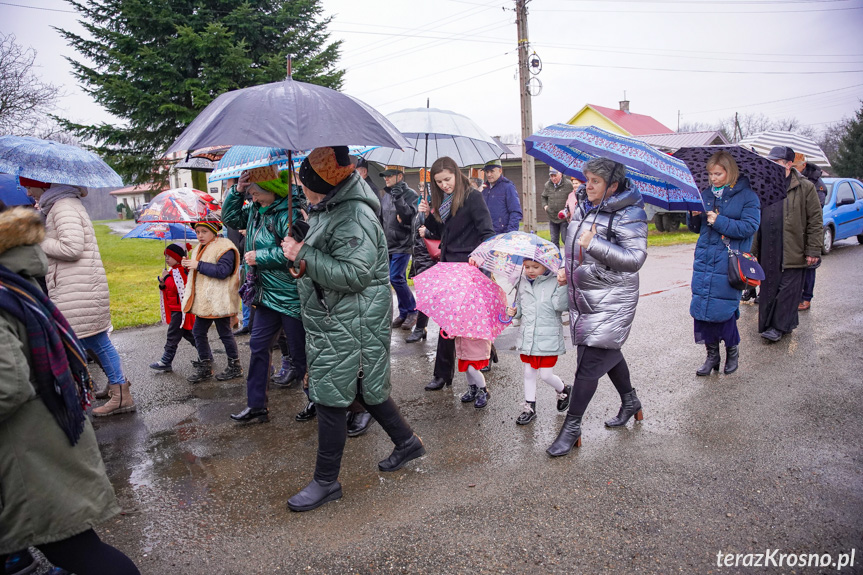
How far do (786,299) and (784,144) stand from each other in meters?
1.75

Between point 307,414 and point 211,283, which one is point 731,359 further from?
point 211,283

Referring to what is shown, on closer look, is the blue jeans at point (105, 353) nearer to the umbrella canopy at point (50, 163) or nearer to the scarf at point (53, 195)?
the scarf at point (53, 195)

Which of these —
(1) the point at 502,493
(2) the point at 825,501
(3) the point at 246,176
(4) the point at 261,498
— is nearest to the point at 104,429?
(4) the point at 261,498

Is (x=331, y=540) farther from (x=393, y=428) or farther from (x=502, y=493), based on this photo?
(x=502, y=493)

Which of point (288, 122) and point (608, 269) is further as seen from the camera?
point (608, 269)

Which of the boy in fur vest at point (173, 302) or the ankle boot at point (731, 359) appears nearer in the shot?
the ankle boot at point (731, 359)

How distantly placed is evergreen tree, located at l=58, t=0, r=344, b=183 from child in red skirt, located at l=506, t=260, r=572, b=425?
42.1 ft

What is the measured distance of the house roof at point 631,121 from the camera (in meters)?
34.5

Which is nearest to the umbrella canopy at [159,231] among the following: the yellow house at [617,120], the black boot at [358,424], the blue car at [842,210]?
the black boot at [358,424]

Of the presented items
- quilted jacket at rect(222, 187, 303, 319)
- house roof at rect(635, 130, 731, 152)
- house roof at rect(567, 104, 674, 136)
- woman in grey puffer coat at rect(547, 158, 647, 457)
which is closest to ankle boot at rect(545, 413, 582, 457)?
woman in grey puffer coat at rect(547, 158, 647, 457)

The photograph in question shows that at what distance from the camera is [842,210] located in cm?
1340

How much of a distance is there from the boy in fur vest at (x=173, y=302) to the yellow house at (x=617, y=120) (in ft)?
97.5

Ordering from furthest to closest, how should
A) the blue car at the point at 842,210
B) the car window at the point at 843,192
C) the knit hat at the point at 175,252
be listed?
the car window at the point at 843,192 → the blue car at the point at 842,210 → the knit hat at the point at 175,252

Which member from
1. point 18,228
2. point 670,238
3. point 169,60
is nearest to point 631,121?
point 670,238
